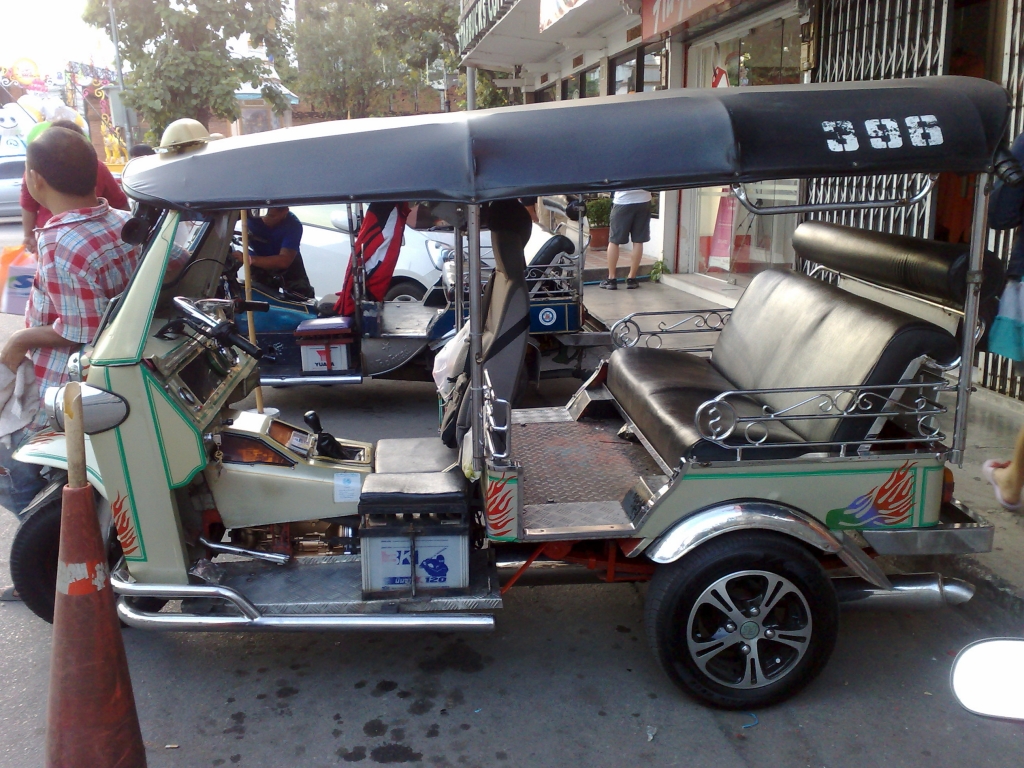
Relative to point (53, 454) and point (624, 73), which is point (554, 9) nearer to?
point (624, 73)

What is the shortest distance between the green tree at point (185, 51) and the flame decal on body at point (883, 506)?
16962mm

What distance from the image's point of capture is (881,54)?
6617mm

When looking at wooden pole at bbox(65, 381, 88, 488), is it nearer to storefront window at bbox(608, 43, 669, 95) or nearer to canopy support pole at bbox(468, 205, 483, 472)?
canopy support pole at bbox(468, 205, 483, 472)

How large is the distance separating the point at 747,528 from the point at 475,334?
44.6 inches

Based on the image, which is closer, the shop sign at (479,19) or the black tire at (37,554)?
the black tire at (37,554)

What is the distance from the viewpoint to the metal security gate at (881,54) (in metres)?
6.04

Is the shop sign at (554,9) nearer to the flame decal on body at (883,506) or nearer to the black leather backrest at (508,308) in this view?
the black leather backrest at (508,308)

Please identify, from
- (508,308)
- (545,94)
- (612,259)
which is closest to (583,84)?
(545,94)

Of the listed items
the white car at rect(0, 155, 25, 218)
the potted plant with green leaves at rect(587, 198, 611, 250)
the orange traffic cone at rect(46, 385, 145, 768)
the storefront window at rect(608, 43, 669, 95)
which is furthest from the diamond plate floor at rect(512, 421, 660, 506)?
the white car at rect(0, 155, 25, 218)

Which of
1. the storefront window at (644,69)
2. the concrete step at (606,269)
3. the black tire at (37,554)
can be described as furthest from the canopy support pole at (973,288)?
the storefront window at (644,69)

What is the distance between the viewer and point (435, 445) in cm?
377

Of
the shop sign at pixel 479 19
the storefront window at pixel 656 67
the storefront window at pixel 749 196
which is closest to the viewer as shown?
the storefront window at pixel 749 196

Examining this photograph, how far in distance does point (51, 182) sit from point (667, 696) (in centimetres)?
322

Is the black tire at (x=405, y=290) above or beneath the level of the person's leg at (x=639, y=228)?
beneath
